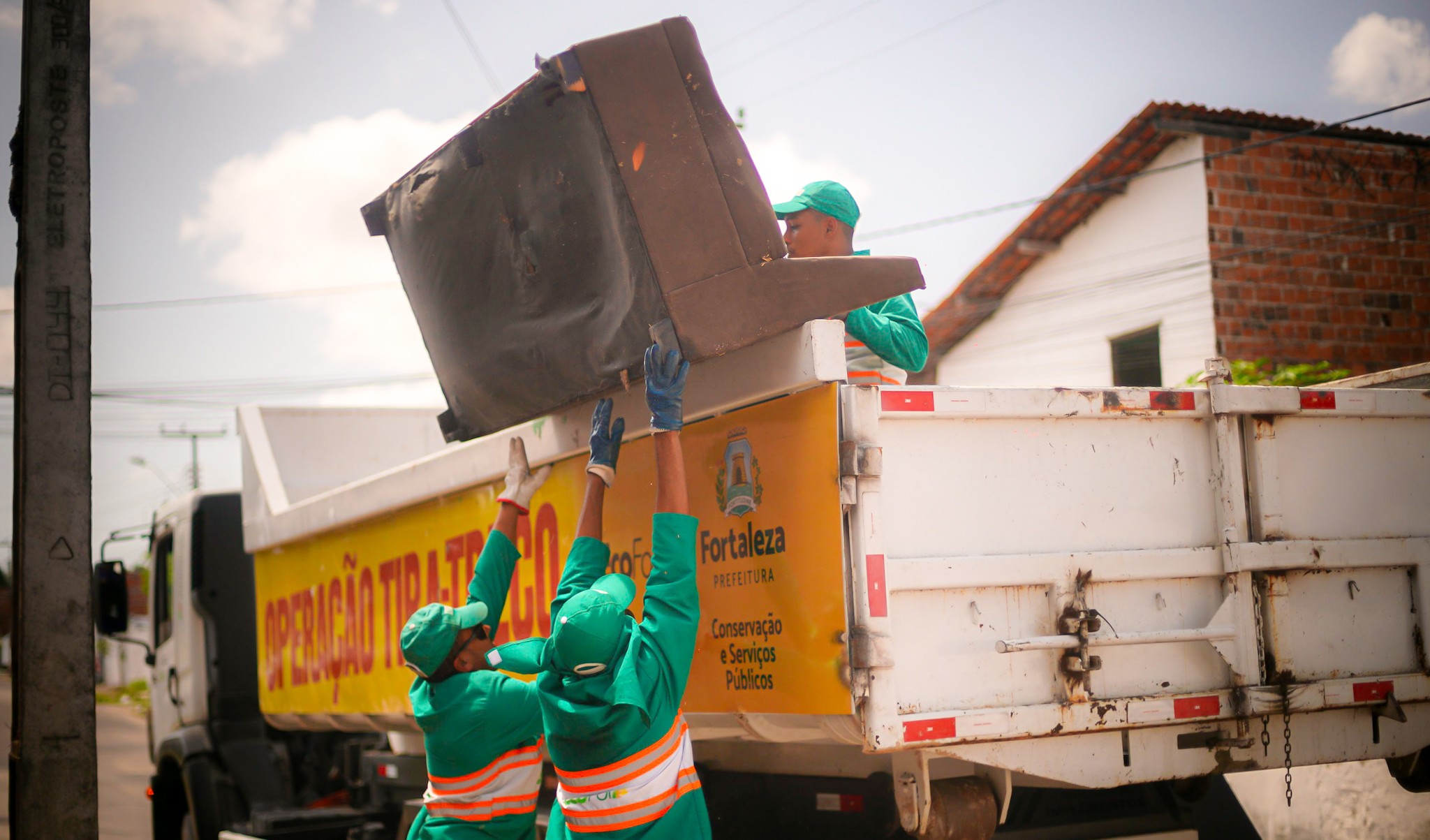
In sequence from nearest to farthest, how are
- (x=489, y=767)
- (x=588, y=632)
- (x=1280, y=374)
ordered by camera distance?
(x=588, y=632) < (x=489, y=767) < (x=1280, y=374)

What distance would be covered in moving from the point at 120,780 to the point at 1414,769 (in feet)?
51.3

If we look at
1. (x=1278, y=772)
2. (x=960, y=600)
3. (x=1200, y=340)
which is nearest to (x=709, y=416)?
(x=960, y=600)

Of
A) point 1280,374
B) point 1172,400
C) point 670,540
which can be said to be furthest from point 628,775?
point 1280,374

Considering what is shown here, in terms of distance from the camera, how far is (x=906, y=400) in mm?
3068

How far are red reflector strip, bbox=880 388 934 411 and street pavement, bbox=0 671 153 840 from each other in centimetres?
244

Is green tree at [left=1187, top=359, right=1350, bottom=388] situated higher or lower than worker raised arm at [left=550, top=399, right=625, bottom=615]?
higher

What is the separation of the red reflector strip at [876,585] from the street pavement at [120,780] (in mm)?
2282

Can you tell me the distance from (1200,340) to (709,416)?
1031cm

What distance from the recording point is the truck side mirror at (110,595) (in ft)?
24.3

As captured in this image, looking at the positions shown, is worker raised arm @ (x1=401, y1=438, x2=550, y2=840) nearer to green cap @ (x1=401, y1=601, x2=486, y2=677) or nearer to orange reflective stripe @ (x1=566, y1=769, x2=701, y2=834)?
green cap @ (x1=401, y1=601, x2=486, y2=677)

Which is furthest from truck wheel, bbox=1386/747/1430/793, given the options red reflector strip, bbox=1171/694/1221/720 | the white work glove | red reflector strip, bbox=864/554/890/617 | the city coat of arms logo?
the white work glove

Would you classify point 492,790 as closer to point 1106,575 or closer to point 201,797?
point 1106,575

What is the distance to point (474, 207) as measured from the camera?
12.0 feet

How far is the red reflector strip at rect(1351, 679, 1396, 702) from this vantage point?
11.0 ft
